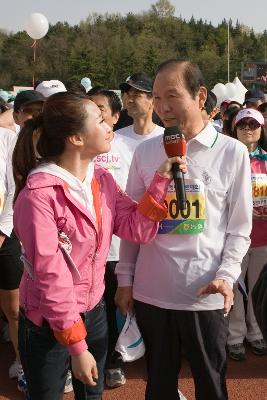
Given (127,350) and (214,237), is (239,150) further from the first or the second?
(127,350)

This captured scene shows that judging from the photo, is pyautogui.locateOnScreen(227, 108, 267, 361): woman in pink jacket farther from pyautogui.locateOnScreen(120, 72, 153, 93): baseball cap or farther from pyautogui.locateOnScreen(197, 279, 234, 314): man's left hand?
pyautogui.locateOnScreen(197, 279, 234, 314): man's left hand

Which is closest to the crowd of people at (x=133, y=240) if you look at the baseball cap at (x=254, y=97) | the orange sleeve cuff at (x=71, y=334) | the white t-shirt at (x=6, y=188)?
the orange sleeve cuff at (x=71, y=334)

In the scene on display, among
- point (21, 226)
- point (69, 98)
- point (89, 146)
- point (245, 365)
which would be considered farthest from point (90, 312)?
point (245, 365)

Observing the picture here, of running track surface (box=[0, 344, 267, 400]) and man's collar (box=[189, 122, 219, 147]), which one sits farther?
running track surface (box=[0, 344, 267, 400])

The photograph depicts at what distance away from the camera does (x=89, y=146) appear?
1.90 metres

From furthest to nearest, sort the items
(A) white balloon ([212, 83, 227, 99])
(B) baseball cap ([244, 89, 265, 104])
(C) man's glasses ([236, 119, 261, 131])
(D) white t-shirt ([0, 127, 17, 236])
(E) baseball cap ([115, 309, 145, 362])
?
1. (A) white balloon ([212, 83, 227, 99])
2. (B) baseball cap ([244, 89, 265, 104])
3. (C) man's glasses ([236, 119, 261, 131])
4. (D) white t-shirt ([0, 127, 17, 236])
5. (E) baseball cap ([115, 309, 145, 362])

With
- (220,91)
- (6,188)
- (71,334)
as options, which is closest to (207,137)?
(71,334)

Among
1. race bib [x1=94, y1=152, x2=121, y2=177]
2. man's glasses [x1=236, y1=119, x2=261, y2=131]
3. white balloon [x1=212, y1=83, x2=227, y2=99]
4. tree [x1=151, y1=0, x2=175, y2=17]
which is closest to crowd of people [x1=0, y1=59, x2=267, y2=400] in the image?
race bib [x1=94, y1=152, x2=121, y2=177]

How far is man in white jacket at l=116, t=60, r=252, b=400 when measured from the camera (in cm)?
201

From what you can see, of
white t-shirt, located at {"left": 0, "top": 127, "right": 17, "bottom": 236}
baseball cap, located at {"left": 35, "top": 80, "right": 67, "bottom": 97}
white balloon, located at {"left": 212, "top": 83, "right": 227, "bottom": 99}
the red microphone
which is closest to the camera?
the red microphone

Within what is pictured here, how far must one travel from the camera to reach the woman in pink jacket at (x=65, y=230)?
5.63 feet

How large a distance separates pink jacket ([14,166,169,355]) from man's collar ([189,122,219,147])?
0.96 feet

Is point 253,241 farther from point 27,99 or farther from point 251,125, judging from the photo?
point 27,99

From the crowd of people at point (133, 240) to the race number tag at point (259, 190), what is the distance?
133 centimetres
